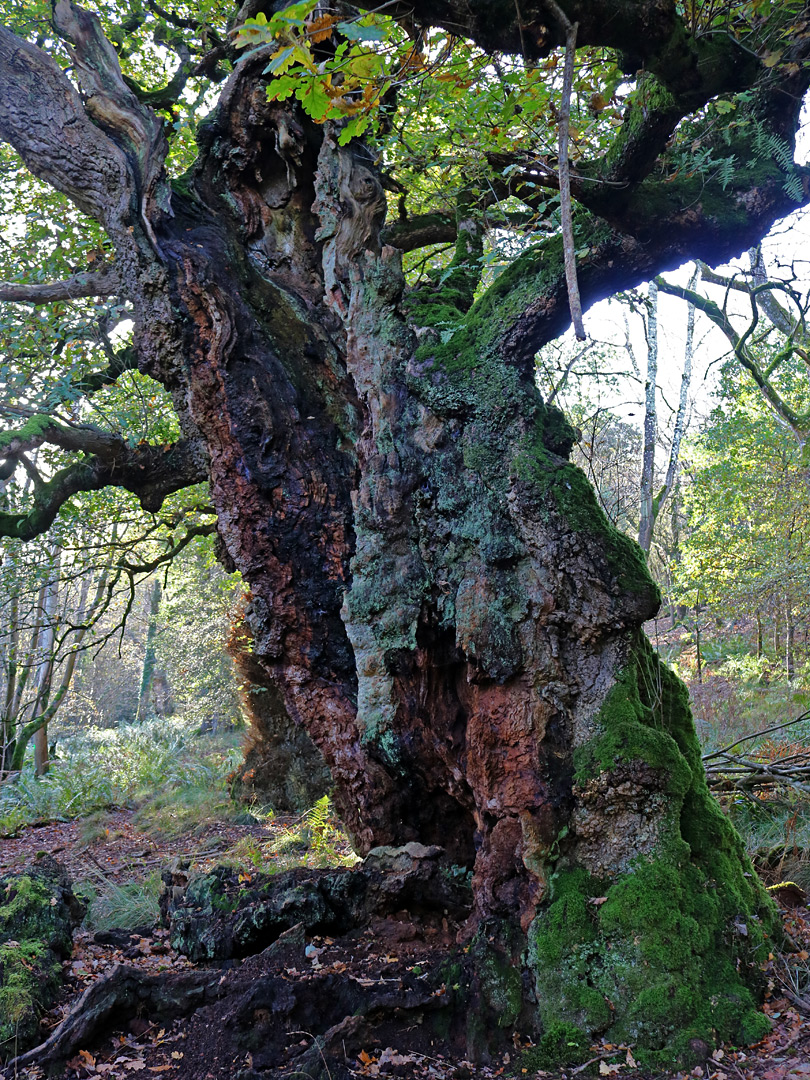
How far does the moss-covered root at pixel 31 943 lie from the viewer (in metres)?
2.99

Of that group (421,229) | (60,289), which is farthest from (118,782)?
(421,229)

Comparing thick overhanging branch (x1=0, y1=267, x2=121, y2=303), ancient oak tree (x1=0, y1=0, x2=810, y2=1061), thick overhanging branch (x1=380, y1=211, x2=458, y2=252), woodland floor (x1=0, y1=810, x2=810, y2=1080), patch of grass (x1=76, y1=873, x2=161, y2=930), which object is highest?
thick overhanging branch (x1=380, y1=211, x2=458, y2=252)

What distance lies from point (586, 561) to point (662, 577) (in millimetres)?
16329

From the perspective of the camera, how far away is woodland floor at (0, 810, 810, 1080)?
97.8 inches

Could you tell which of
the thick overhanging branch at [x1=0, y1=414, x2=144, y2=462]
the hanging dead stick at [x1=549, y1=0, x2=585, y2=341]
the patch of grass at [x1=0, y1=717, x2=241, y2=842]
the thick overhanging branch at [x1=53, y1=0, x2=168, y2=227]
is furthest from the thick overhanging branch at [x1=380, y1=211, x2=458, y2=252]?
the patch of grass at [x1=0, y1=717, x2=241, y2=842]

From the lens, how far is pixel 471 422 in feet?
12.1

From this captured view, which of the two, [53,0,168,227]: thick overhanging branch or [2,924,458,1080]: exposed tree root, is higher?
[53,0,168,227]: thick overhanging branch

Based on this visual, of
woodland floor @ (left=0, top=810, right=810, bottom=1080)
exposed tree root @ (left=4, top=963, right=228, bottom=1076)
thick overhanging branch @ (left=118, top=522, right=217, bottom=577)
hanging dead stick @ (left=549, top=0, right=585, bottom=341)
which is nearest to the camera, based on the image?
hanging dead stick @ (left=549, top=0, right=585, bottom=341)

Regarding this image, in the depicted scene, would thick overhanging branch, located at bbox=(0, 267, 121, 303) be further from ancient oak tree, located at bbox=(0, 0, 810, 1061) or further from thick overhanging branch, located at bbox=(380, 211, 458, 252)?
thick overhanging branch, located at bbox=(380, 211, 458, 252)

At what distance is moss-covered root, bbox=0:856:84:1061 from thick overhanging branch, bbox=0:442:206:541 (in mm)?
3405

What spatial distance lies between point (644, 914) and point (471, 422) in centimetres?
238

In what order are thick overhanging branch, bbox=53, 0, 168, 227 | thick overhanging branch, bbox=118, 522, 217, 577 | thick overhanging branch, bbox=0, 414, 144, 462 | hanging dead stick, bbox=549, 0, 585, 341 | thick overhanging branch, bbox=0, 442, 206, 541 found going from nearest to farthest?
hanging dead stick, bbox=549, 0, 585, 341, thick overhanging branch, bbox=53, 0, 168, 227, thick overhanging branch, bbox=0, 414, 144, 462, thick overhanging branch, bbox=0, 442, 206, 541, thick overhanging branch, bbox=118, 522, 217, 577

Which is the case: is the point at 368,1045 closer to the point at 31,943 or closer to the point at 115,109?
the point at 31,943

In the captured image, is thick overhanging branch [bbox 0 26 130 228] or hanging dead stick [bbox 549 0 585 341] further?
thick overhanging branch [bbox 0 26 130 228]
